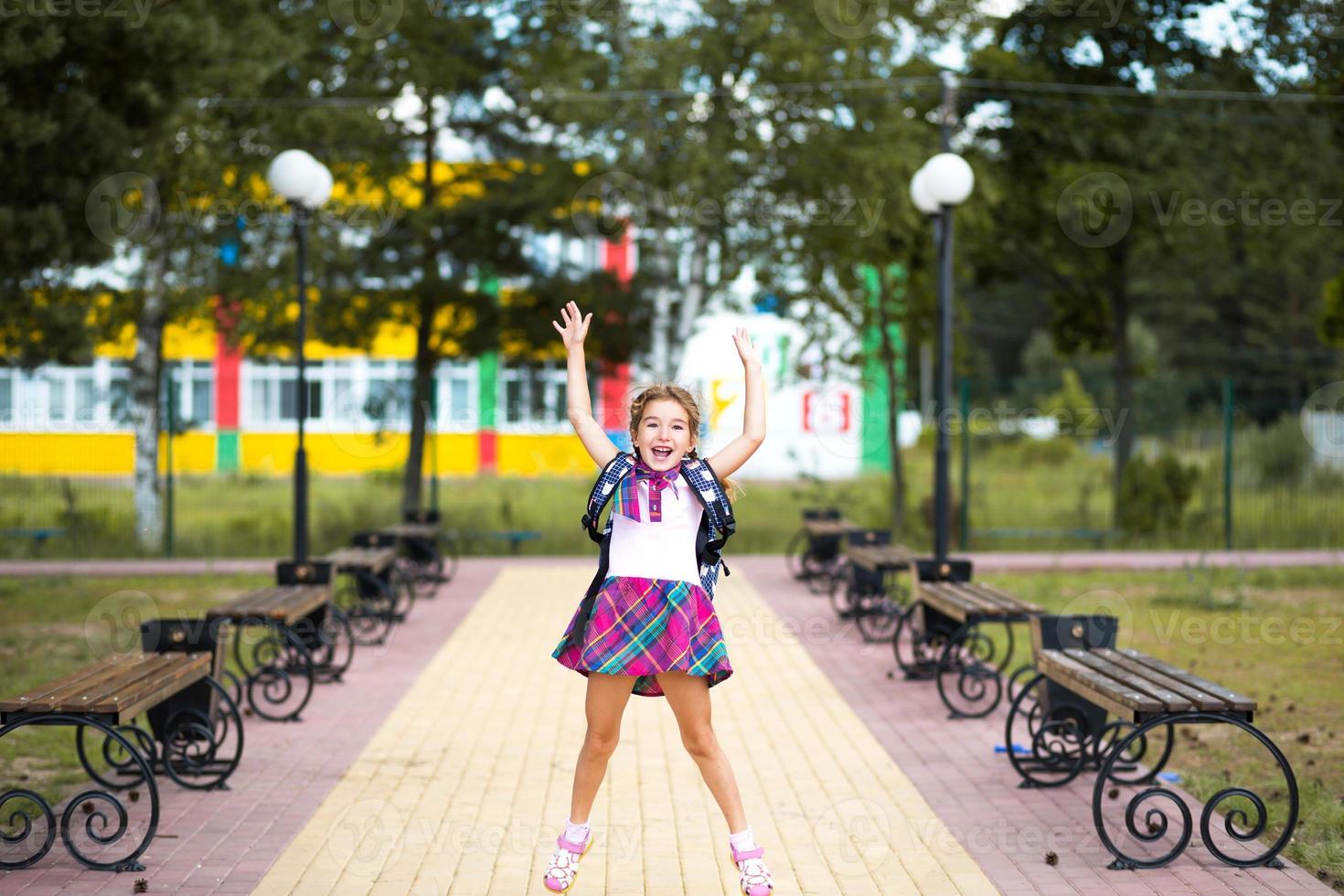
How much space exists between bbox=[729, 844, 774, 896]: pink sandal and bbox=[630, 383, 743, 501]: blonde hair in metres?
1.14

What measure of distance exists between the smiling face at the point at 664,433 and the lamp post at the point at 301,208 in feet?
21.3

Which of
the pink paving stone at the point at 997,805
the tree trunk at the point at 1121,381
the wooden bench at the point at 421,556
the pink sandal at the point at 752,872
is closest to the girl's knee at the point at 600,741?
the pink sandal at the point at 752,872

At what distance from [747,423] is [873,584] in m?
6.94

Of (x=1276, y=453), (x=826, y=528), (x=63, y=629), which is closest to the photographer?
(x=63, y=629)

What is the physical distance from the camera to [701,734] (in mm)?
4863

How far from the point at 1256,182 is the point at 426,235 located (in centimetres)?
1010

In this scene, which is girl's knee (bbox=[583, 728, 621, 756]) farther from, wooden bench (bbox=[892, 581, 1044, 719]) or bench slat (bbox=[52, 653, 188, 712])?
wooden bench (bbox=[892, 581, 1044, 719])

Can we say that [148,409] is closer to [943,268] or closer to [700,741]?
[943,268]

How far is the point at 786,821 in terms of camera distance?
607 centimetres

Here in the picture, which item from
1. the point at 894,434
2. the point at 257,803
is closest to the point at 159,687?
the point at 257,803

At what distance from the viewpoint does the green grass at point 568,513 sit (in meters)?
18.3

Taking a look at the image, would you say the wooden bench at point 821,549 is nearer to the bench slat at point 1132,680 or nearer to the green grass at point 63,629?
the green grass at point 63,629

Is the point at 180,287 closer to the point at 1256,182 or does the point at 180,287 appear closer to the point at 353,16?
the point at 353,16

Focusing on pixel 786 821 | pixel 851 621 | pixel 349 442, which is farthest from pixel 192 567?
pixel 349 442
